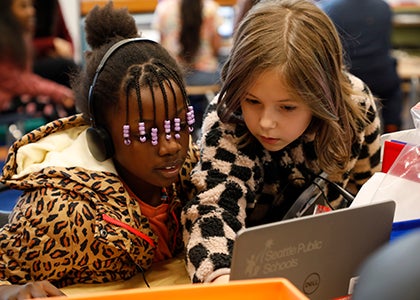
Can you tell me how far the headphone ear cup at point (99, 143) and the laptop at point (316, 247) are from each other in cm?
49

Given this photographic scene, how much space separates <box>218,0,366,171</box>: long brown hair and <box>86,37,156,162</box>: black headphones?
24cm

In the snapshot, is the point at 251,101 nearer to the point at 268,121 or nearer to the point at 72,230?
the point at 268,121

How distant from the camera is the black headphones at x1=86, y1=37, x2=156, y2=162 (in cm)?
116

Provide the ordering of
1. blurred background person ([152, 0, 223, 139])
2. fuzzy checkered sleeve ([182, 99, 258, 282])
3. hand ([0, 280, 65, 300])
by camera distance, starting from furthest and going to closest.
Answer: blurred background person ([152, 0, 223, 139]) < fuzzy checkered sleeve ([182, 99, 258, 282]) < hand ([0, 280, 65, 300])

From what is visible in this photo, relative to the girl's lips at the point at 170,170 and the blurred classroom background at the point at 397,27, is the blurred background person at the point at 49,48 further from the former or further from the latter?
the girl's lips at the point at 170,170

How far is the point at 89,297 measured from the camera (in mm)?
642

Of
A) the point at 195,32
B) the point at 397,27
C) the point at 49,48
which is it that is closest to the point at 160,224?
the point at 49,48

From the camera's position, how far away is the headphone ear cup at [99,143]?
1.16 m

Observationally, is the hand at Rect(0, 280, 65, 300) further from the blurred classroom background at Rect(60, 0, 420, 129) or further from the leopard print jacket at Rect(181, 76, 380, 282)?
the blurred classroom background at Rect(60, 0, 420, 129)

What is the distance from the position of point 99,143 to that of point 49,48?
91.3 inches

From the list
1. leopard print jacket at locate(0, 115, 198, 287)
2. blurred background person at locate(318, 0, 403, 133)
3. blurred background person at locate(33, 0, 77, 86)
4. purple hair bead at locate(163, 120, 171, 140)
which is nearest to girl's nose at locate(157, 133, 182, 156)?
purple hair bead at locate(163, 120, 171, 140)

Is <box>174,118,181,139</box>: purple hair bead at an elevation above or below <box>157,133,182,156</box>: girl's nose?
above

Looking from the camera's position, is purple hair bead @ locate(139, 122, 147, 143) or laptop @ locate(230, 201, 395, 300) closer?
laptop @ locate(230, 201, 395, 300)

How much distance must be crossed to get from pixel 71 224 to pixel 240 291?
0.52 m
